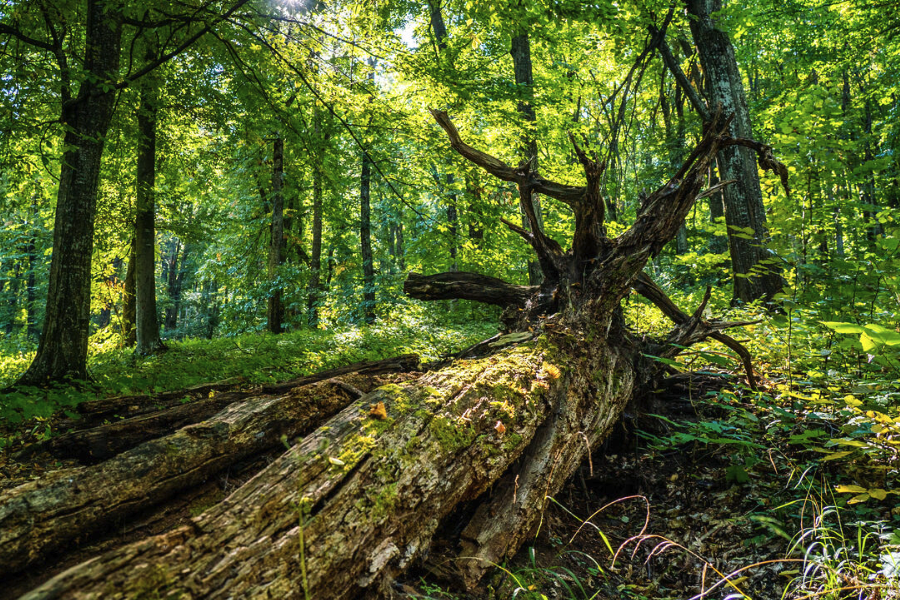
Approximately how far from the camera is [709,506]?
10.1 feet

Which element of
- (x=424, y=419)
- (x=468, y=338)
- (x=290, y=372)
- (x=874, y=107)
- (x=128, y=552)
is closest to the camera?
(x=128, y=552)

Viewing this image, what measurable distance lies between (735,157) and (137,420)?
28.4 ft

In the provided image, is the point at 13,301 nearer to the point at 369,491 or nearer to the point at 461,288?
the point at 461,288

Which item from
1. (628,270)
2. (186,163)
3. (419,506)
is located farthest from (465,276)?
(186,163)

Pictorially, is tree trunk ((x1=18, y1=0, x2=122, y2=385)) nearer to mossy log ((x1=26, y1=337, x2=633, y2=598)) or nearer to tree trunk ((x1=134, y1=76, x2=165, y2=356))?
tree trunk ((x1=134, y1=76, x2=165, y2=356))

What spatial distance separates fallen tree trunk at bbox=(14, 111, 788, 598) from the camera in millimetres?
1382

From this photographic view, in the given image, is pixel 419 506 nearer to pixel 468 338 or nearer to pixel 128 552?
pixel 128 552

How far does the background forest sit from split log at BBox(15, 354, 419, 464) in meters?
0.79

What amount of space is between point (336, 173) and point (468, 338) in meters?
4.26

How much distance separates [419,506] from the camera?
6.56 feet

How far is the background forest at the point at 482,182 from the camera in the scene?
2.93 m

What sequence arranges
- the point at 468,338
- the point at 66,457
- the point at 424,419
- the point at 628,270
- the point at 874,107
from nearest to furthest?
the point at 424,419 → the point at 66,457 → the point at 628,270 → the point at 468,338 → the point at 874,107

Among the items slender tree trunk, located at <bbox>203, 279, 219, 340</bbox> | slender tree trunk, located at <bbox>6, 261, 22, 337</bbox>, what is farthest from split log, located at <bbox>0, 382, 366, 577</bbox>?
slender tree trunk, located at <bbox>6, 261, 22, 337</bbox>

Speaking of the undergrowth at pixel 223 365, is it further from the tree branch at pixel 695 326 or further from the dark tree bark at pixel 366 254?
the dark tree bark at pixel 366 254
